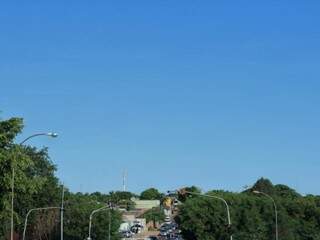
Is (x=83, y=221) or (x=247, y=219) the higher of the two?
(x=83, y=221)

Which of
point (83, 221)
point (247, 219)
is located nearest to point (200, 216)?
point (247, 219)

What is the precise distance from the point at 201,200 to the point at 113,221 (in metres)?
16.4

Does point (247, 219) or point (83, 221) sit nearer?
point (247, 219)

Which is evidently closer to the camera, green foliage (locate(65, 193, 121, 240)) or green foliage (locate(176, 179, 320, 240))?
green foliage (locate(176, 179, 320, 240))

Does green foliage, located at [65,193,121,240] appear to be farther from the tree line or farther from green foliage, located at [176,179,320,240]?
green foliage, located at [176,179,320,240]

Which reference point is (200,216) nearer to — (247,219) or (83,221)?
(247,219)

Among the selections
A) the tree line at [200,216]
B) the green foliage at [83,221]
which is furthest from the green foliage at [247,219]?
the green foliage at [83,221]

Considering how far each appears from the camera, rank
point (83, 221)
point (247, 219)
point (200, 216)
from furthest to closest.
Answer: point (83, 221) → point (200, 216) → point (247, 219)

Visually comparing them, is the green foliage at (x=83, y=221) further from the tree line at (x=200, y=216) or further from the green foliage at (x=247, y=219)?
the green foliage at (x=247, y=219)

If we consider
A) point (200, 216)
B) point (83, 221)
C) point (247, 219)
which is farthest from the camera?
point (83, 221)

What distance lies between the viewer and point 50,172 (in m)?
112

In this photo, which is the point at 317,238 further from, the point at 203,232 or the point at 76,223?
the point at 76,223

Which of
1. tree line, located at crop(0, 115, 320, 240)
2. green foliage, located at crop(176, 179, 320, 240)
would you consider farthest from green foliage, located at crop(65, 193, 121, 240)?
green foliage, located at crop(176, 179, 320, 240)

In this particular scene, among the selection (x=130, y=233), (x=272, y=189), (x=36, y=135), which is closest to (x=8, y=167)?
(x=36, y=135)
